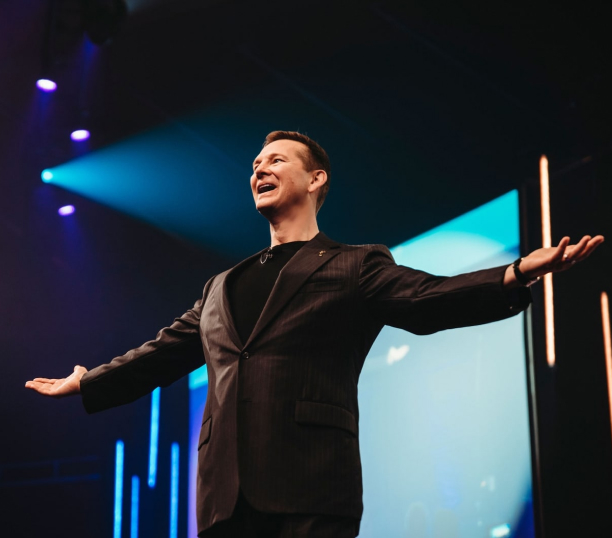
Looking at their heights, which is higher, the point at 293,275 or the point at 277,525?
the point at 293,275

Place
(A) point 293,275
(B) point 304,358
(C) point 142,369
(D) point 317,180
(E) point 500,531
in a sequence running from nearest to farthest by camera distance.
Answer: (B) point 304,358 < (A) point 293,275 < (C) point 142,369 < (D) point 317,180 < (E) point 500,531

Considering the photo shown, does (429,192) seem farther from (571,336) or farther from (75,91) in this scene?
(75,91)

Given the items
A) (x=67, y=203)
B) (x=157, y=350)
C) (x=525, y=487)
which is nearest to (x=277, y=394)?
(x=157, y=350)

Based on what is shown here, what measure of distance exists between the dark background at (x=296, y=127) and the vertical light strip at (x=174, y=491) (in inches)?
3.5

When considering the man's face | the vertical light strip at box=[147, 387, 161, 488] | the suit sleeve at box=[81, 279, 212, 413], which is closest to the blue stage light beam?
the vertical light strip at box=[147, 387, 161, 488]

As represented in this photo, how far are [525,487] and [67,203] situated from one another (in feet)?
10.0

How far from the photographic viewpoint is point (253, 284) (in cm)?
182

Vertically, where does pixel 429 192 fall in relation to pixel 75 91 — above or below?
below

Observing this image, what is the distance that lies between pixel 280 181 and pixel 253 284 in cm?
33

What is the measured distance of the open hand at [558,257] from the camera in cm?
134

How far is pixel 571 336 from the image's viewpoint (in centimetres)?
362

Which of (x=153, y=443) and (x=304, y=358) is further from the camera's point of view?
(x=153, y=443)

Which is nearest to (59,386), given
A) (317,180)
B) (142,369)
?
(142,369)

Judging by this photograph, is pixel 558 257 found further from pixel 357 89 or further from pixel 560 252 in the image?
pixel 357 89
